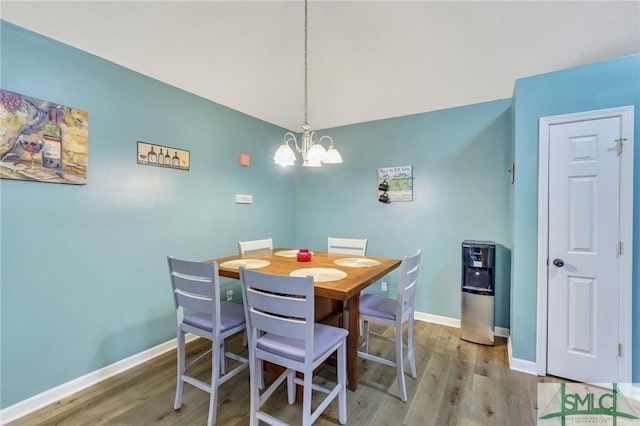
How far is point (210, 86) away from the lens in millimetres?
2740

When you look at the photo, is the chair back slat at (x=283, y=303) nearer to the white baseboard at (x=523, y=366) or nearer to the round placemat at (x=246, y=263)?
the round placemat at (x=246, y=263)

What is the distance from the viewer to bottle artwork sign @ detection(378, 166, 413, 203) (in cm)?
334

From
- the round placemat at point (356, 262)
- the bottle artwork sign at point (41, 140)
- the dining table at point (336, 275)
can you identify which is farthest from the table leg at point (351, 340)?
the bottle artwork sign at point (41, 140)

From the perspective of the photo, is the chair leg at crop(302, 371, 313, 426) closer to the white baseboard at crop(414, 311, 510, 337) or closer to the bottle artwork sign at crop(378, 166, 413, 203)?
the white baseboard at crop(414, 311, 510, 337)

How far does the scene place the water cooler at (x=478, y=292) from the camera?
2.66 metres

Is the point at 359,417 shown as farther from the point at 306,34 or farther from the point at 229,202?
the point at 306,34

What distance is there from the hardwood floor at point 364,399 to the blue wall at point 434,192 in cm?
97

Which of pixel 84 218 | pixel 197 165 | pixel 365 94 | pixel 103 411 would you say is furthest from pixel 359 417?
pixel 365 94

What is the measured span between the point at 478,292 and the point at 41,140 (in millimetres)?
3782

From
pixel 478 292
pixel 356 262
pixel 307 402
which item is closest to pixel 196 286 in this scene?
pixel 307 402

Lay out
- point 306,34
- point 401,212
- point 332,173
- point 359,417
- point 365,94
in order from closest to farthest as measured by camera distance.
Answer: point 359,417, point 306,34, point 365,94, point 401,212, point 332,173

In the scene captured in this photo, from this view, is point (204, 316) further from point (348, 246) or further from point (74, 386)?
point (348, 246)

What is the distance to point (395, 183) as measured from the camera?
11.2 feet

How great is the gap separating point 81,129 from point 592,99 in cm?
374
